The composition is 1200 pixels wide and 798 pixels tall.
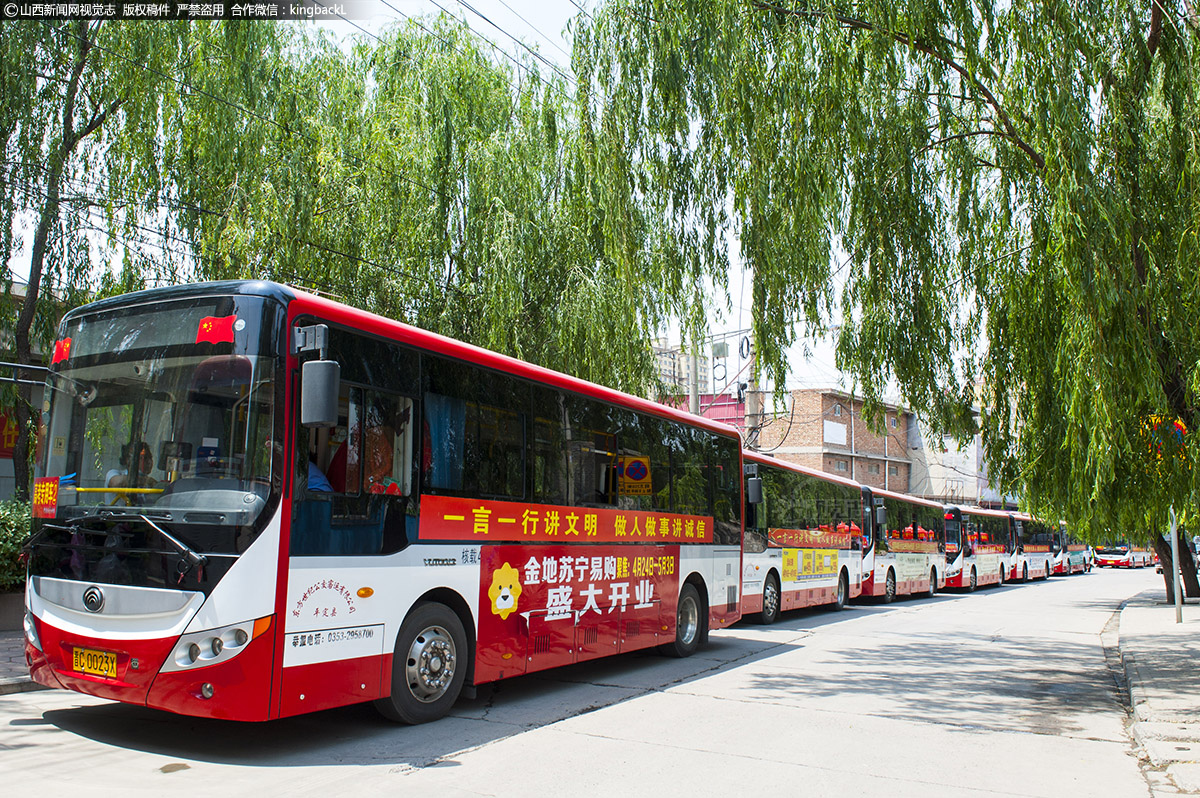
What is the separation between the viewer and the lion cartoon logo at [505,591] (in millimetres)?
8289

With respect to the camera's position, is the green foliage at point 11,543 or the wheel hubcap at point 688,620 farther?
the wheel hubcap at point 688,620

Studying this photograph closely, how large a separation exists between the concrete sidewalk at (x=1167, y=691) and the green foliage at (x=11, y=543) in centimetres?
1185

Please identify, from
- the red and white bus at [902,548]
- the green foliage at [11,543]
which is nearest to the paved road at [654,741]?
the green foliage at [11,543]

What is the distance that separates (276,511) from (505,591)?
111 inches

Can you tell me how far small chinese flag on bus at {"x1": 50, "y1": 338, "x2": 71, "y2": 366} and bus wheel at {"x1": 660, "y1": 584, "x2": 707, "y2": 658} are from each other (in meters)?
7.62

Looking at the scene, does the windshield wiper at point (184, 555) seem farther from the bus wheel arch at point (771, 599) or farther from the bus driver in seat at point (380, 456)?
the bus wheel arch at point (771, 599)

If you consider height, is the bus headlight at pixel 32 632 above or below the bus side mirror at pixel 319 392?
below

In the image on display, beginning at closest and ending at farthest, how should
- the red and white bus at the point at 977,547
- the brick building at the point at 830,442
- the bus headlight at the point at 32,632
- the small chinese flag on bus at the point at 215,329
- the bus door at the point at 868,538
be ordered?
the small chinese flag on bus at the point at 215,329
the bus headlight at the point at 32,632
the bus door at the point at 868,538
the red and white bus at the point at 977,547
the brick building at the point at 830,442

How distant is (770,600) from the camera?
17.4m

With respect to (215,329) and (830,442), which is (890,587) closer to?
(215,329)

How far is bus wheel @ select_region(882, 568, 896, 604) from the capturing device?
24.7 m

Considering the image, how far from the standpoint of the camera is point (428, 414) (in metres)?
7.55

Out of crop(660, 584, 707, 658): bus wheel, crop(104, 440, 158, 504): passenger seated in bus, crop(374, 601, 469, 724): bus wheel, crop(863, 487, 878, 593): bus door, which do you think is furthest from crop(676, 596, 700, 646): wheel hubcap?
crop(863, 487, 878, 593): bus door

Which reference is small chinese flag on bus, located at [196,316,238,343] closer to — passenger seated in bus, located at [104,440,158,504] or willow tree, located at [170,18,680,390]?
passenger seated in bus, located at [104,440,158,504]
